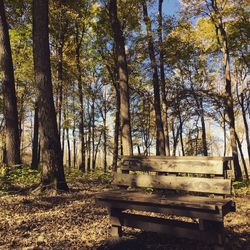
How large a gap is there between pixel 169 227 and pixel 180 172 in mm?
887

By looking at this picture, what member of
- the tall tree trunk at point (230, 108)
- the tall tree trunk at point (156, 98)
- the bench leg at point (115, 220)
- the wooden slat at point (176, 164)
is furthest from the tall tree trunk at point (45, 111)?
the tall tree trunk at point (230, 108)

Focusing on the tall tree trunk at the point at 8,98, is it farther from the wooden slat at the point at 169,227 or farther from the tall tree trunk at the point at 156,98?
the tall tree trunk at the point at 156,98

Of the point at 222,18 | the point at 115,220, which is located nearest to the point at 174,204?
the point at 115,220

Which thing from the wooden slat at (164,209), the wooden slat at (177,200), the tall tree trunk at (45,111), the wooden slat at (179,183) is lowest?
the wooden slat at (164,209)

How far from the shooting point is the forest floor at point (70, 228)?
4.84m

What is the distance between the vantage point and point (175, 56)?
848 inches

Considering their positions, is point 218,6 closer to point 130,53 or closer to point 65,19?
point 130,53

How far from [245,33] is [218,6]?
287 cm

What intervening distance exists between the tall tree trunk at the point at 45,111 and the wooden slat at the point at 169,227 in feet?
11.9

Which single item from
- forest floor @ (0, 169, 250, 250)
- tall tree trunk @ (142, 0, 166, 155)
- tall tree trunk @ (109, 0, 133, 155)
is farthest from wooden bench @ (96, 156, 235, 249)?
tall tree trunk @ (142, 0, 166, 155)

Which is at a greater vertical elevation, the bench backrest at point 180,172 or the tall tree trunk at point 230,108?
the tall tree trunk at point 230,108

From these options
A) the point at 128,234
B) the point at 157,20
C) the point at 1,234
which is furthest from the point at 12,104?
the point at 157,20

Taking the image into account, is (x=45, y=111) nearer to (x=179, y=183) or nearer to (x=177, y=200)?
(x=179, y=183)

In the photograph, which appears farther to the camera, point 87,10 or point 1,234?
point 87,10
